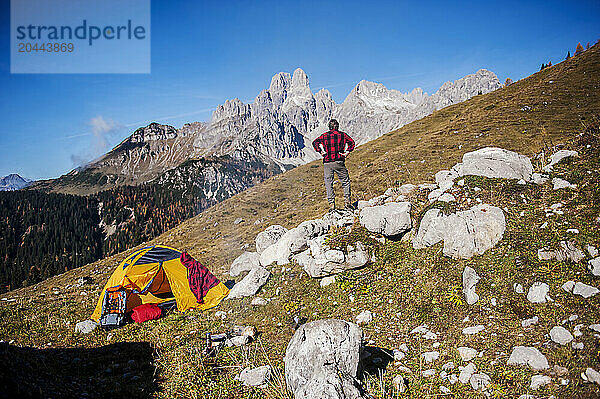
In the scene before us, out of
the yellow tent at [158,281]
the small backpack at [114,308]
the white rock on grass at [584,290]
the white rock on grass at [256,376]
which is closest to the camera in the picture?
the white rock on grass at [584,290]

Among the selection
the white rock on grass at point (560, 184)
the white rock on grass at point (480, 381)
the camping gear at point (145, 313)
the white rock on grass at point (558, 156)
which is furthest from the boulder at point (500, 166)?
the camping gear at point (145, 313)

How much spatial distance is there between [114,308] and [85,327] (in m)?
1.18

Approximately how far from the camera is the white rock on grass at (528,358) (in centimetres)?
705

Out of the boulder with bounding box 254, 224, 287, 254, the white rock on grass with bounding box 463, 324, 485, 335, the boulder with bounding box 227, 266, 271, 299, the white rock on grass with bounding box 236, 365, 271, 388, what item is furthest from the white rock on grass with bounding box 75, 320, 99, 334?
the white rock on grass with bounding box 463, 324, 485, 335

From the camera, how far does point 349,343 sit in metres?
7.91

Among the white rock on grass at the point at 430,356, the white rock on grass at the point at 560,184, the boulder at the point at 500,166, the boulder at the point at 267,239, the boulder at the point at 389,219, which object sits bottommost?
the white rock on grass at the point at 430,356

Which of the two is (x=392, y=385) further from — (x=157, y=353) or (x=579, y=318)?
(x=157, y=353)

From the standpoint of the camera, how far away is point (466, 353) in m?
8.08

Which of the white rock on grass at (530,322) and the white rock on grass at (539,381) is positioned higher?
the white rock on grass at (530,322)

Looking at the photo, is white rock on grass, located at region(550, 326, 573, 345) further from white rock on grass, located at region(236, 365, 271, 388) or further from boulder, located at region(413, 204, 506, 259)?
white rock on grass, located at region(236, 365, 271, 388)

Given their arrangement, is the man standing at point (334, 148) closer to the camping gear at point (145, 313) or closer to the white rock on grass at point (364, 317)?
the white rock on grass at point (364, 317)

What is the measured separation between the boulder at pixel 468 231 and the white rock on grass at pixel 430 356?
413cm

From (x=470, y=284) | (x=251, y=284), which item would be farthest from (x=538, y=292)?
(x=251, y=284)

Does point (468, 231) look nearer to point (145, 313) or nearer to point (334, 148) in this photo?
point (334, 148)
